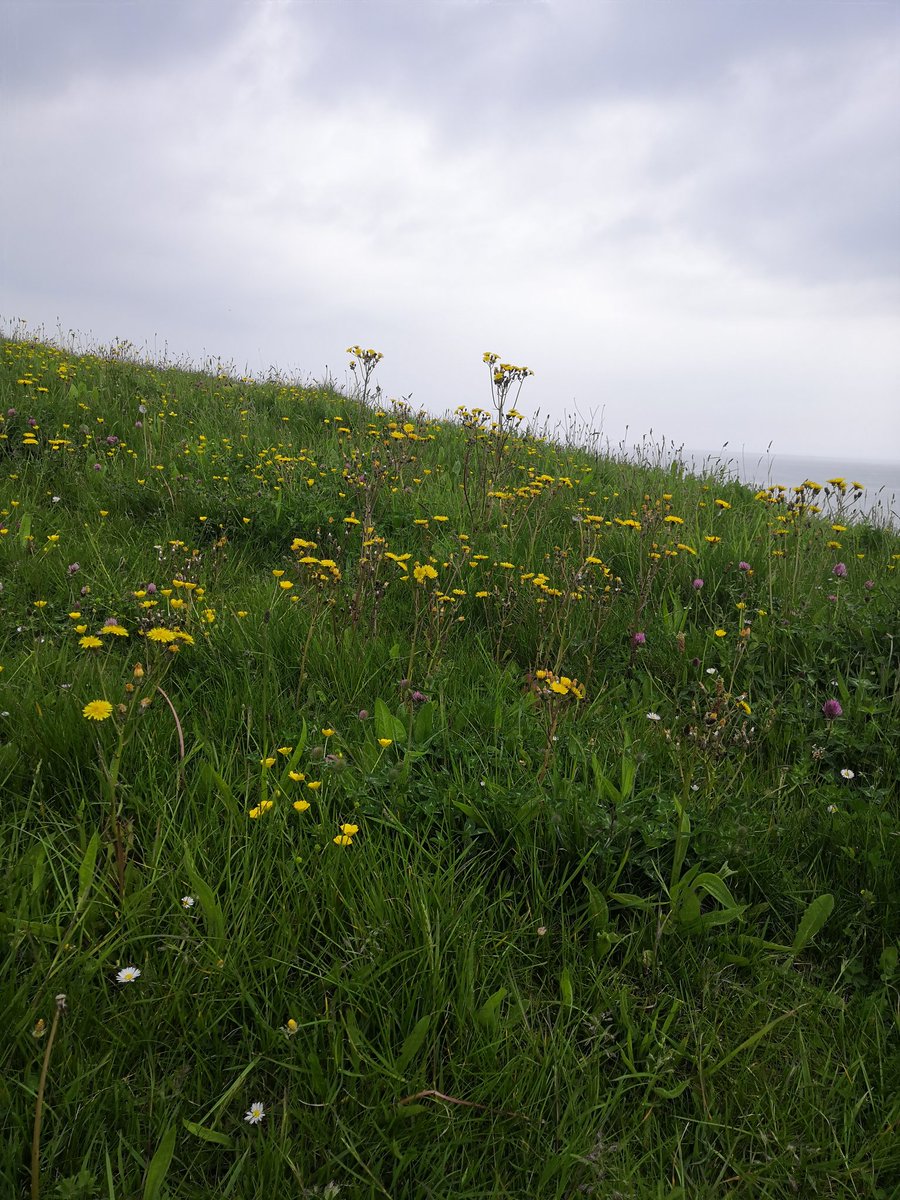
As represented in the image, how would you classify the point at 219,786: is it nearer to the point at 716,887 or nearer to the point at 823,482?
the point at 716,887

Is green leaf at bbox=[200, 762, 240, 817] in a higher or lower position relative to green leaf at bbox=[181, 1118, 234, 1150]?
higher

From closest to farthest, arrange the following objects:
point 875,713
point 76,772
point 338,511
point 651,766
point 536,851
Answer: point 536,851, point 76,772, point 651,766, point 875,713, point 338,511

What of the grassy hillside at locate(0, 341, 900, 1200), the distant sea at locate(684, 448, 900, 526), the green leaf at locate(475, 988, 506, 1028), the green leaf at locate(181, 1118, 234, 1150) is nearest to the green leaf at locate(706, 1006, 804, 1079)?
the grassy hillside at locate(0, 341, 900, 1200)

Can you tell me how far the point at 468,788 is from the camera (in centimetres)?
186

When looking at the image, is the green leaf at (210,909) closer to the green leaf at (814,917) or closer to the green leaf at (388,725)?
the green leaf at (388,725)

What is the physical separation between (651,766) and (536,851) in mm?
588

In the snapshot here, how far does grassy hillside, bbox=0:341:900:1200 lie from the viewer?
46.6 inches

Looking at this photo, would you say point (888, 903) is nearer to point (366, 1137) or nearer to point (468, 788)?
point (468, 788)

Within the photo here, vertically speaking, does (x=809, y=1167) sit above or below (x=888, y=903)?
below

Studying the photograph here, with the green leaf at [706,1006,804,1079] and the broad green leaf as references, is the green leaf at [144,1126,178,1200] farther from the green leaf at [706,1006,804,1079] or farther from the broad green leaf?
the broad green leaf

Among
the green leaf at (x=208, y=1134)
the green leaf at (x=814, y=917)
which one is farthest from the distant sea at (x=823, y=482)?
the green leaf at (x=208, y=1134)

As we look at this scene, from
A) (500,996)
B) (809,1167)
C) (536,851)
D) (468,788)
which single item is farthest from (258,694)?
(809,1167)

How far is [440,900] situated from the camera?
1505 mm

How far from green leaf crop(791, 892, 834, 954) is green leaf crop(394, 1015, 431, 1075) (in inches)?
36.6
